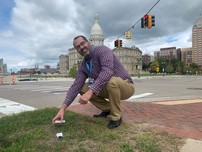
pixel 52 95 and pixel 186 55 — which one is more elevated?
pixel 186 55

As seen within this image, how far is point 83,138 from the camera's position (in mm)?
3064

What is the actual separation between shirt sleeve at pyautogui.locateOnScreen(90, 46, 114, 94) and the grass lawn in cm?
60

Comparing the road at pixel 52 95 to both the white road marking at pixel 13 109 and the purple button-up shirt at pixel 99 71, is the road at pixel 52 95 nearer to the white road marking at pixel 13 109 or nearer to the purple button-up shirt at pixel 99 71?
the white road marking at pixel 13 109

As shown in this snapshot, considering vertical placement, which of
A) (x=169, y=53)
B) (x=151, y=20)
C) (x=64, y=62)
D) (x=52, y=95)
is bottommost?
(x=52, y=95)

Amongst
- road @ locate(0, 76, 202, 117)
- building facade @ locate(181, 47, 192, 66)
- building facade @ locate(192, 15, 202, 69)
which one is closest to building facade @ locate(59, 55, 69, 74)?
building facade @ locate(192, 15, 202, 69)

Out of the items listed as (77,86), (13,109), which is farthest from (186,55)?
(77,86)

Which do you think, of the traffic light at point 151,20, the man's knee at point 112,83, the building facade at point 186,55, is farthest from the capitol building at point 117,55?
the man's knee at point 112,83

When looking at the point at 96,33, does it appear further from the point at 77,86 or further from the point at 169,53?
the point at 77,86

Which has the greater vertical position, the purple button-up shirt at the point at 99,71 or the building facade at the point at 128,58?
the building facade at the point at 128,58

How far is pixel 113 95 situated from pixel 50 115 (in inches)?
56.4

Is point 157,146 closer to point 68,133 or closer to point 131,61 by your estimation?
point 68,133

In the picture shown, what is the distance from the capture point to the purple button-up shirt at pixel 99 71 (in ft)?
10.9

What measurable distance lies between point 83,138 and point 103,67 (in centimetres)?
99

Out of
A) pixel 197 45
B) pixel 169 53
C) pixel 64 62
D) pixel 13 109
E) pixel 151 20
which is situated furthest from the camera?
pixel 169 53
